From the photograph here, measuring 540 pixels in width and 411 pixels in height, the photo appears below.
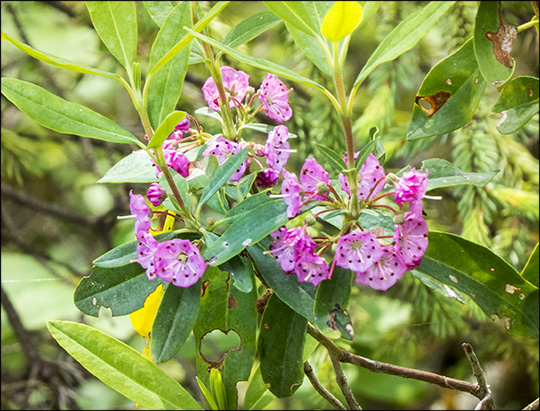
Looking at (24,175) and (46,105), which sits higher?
(46,105)

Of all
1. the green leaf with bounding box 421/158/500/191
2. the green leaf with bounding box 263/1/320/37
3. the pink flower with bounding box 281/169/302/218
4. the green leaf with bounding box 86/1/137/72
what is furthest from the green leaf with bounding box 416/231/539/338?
the green leaf with bounding box 86/1/137/72

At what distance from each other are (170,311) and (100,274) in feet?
0.32

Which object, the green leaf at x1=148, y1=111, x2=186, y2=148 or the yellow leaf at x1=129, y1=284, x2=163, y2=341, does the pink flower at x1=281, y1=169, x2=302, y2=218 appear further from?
the yellow leaf at x1=129, y1=284, x2=163, y2=341

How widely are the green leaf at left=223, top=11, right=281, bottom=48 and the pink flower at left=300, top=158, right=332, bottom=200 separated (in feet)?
0.57

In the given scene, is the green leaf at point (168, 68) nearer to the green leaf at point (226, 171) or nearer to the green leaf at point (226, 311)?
the green leaf at point (226, 171)

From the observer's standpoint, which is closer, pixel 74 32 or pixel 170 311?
pixel 170 311

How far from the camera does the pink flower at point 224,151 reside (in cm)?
68

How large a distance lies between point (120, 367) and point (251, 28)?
1.49ft

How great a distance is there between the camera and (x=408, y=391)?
2.03 m

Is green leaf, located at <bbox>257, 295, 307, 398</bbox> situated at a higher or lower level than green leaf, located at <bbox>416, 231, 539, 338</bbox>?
lower

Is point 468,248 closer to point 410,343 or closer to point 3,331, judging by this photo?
point 410,343

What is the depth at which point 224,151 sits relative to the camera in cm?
68

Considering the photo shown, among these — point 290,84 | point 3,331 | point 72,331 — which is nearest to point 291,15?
point 72,331

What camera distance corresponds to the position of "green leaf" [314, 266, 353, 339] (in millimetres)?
605
